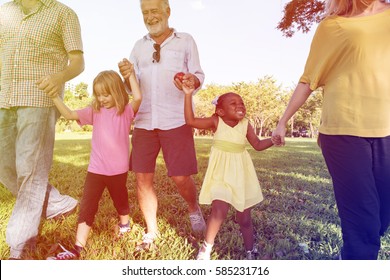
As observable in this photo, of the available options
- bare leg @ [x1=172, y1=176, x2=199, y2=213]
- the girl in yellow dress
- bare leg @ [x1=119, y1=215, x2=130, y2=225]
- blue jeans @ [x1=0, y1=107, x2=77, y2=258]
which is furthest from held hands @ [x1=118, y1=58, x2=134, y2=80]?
bare leg @ [x1=119, y1=215, x2=130, y2=225]

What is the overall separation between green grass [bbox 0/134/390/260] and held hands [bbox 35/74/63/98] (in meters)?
0.93

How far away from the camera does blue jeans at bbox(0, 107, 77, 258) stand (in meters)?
2.39

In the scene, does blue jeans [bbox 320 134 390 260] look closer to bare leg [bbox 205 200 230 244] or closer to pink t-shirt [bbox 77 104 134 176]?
bare leg [bbox 205 200 230 244]

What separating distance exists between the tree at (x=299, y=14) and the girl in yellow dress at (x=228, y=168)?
820 mm

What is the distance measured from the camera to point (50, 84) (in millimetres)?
2350

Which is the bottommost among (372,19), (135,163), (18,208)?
(18,208)

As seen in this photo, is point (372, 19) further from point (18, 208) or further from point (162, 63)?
point (18, 208)

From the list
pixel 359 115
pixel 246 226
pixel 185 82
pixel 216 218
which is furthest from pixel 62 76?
pixel 359 115

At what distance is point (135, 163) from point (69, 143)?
5.13 feet

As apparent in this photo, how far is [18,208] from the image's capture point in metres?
2.42

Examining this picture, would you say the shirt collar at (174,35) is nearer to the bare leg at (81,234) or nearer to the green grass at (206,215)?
the green grass at (206,215)

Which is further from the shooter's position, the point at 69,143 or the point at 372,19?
the point at 69,143
